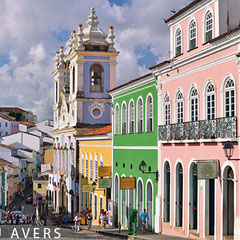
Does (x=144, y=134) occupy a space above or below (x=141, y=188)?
above

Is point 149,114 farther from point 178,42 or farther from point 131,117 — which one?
point 178,42

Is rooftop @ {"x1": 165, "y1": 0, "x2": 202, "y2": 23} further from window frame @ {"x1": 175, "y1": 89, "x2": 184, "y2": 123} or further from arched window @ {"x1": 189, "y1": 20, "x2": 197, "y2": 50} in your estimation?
window frame @ {"x1": 175, "y1": 89, "x2": 184, "y2": 123}

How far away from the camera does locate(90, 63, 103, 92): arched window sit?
4859 cm

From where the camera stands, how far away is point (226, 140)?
58.7ft

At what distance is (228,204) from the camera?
18.5m

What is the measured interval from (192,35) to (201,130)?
376 centimetres

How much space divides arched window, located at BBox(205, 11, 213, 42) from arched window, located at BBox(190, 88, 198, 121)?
196 cm

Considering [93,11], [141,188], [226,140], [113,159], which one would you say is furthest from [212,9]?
[93,11]

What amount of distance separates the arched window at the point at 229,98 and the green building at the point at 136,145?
281 inches

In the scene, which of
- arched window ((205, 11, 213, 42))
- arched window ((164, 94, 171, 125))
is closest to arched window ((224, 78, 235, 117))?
arched window ((205, 11, 213, 42))

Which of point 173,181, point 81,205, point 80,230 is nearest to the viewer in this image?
point 173,181

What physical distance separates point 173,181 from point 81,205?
21800 mm

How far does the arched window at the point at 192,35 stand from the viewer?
2123 centimetres

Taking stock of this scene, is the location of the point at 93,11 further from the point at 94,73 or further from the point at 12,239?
the point at 12,239
